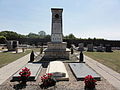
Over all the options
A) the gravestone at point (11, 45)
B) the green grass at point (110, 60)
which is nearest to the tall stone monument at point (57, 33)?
the green grass at point (110, 60)

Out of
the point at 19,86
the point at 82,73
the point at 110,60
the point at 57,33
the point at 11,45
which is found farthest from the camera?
the point at 11,45

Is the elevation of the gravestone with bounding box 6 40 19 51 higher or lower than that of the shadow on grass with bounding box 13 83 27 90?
higher

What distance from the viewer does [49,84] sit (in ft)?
14.8

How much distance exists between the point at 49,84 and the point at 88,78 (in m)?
1.64

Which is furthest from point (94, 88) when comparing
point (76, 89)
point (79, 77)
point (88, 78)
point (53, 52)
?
point (53, 52)

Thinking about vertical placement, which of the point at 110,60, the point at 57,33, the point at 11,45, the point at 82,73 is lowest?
the point at 110,60

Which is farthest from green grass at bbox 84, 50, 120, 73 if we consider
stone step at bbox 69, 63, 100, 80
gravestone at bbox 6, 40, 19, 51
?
gravestone at bbox 6, 40, 19, 51

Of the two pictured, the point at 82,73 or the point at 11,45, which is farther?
the point at 11,45

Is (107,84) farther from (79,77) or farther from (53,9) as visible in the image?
(53,9)

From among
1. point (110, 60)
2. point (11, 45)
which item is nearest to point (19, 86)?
point (110, 60)

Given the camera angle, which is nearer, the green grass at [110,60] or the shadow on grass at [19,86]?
the shadow on grass at [19,86]

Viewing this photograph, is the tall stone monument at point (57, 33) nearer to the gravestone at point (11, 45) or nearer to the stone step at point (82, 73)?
the stone step at point (82, 73)

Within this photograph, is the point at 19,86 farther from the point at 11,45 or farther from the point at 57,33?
the point at 11,45

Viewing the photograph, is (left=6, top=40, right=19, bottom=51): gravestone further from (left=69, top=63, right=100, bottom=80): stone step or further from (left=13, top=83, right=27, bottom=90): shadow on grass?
(left=13, top=83, right=27, bottom=90): shadow on grass
